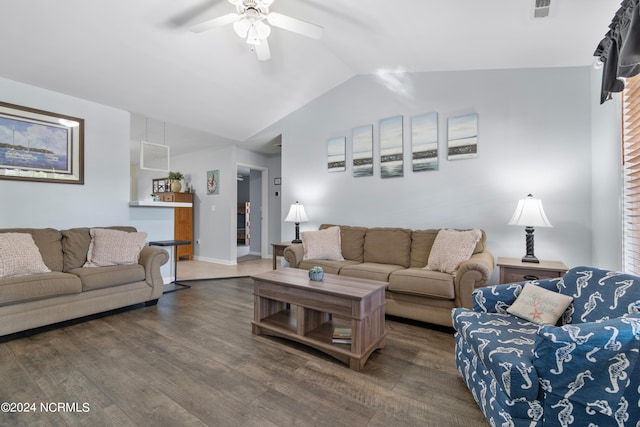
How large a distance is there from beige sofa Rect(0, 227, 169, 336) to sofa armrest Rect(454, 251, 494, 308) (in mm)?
3177

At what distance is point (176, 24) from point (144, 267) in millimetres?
2546

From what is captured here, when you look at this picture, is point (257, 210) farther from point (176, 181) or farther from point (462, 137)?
point (462, 137)

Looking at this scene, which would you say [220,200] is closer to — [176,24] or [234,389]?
[176,24]

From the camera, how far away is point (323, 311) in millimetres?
2107

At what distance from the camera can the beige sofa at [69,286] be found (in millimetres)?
2326

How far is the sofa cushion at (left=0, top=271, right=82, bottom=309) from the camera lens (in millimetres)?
2258

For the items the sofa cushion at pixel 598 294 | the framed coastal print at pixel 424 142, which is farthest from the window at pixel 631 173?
the framed coastal print at pixel 424 142

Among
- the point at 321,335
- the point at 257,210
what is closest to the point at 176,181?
the point at 257,210

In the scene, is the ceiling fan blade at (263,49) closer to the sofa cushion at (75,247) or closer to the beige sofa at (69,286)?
the beige sofa at (69,286)

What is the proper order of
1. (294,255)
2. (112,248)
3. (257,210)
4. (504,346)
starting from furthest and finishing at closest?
(257,210) < (294,255) < (112,248) < (504,346)

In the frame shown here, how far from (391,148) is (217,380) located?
3188 millimetres

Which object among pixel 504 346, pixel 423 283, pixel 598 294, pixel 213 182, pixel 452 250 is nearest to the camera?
pixel 504 346

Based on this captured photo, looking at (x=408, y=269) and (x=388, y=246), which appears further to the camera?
(x=388, y=246)

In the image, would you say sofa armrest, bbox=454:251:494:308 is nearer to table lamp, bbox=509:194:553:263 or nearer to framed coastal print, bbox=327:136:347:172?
table lamp, bbox=509:194:553:263
